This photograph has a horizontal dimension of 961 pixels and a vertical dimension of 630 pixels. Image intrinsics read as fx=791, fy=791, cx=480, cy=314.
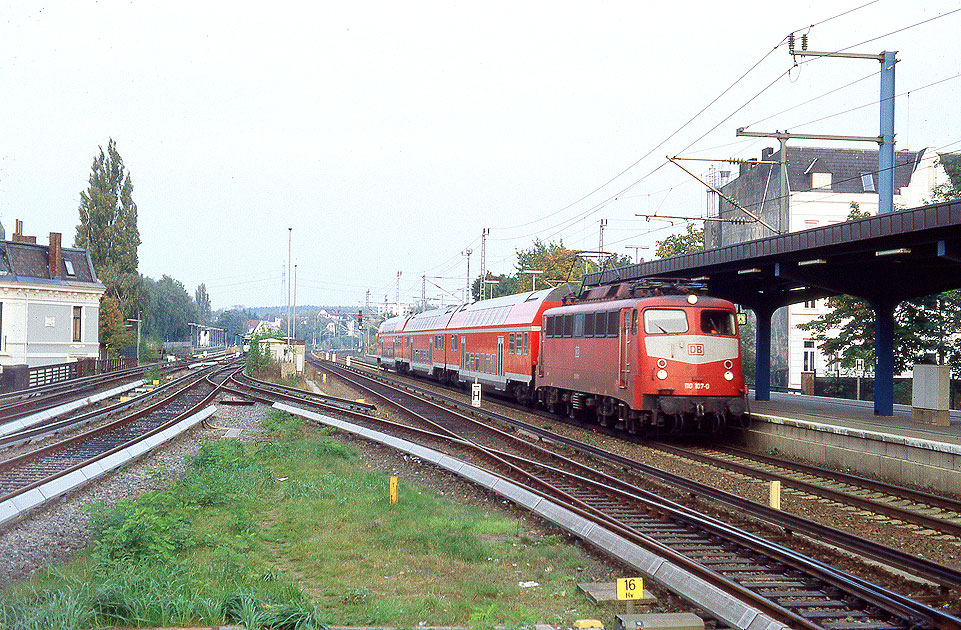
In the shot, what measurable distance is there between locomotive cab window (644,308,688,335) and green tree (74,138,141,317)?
172 feet

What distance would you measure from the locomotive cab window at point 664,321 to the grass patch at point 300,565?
7383 millimetres

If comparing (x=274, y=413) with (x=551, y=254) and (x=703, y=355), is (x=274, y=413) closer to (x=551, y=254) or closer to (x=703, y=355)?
(x=703, y=355)

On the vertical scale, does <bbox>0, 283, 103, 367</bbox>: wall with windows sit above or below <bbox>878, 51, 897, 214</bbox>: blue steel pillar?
below

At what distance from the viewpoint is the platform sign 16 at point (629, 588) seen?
6676 mm

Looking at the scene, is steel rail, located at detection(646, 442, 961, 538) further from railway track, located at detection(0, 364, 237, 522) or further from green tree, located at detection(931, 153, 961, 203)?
green tree, located at detection(931, 153, 961, 203)

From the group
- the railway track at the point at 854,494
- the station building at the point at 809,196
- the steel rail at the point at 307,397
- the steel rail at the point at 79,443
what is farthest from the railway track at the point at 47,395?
the station building at the point at 809,196

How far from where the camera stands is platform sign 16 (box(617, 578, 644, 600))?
263 inches

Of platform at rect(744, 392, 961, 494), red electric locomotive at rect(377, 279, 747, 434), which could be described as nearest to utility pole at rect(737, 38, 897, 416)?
platform at rect(744, 392, 961, 494)

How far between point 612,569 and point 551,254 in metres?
53.9

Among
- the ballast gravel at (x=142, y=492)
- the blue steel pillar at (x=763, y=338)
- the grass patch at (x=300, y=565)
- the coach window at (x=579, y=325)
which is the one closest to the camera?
the grass patch at (x=300, y=565)

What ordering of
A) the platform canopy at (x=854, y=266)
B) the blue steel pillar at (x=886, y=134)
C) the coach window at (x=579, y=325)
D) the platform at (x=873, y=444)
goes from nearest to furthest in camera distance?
1. the platform at (x=873, y=444)
2. the platform canopy at (x=854, y=266)
3. the blue steel pillar at (x=886, y=134)
4. the coach window at (x=579, y=325)

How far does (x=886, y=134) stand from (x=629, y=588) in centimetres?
1692

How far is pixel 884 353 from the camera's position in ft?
65.4

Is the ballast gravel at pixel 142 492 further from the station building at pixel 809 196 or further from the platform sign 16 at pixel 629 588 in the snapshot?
the station building at pixel 809 196
